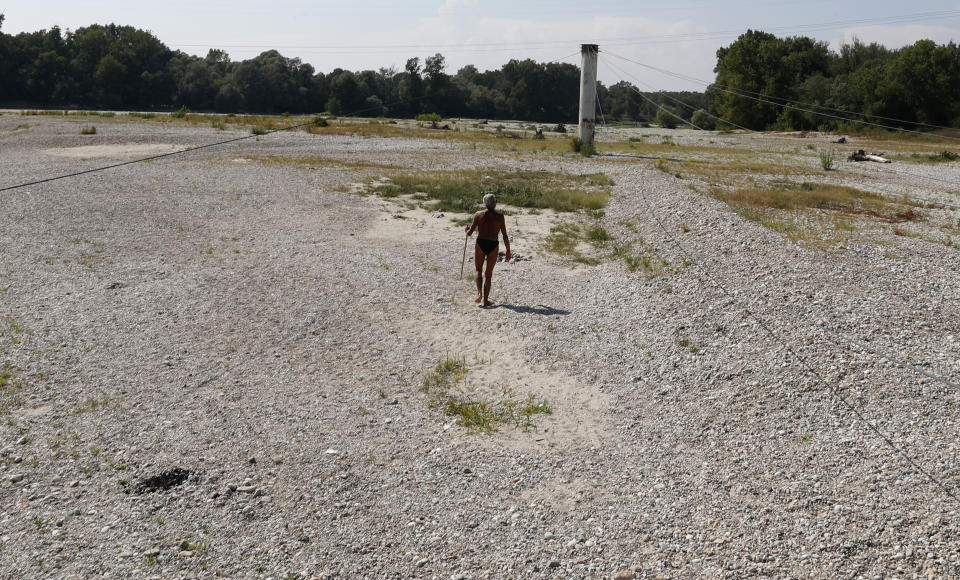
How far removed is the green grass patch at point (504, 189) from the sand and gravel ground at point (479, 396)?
5.80 meters

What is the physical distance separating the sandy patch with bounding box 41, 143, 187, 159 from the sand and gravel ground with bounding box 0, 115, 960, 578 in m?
17.8

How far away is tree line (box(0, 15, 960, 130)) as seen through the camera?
65938 mm

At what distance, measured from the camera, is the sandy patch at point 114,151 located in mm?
34312

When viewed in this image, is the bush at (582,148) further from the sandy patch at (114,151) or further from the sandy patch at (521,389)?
the sandy patch at (521,389)

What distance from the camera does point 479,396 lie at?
32.6 feet

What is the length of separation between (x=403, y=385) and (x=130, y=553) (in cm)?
458

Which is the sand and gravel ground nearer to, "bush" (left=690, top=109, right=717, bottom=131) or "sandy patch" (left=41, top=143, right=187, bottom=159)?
"sandy patch" (left=41, top=143, right=187, bottom=159)

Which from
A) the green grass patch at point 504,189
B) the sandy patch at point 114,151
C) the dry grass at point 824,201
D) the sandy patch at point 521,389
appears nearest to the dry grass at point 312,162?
the green grass patch at point 504,189

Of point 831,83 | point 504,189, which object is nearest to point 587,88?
point 504,189

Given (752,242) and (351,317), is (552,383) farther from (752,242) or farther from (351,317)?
(752,242)

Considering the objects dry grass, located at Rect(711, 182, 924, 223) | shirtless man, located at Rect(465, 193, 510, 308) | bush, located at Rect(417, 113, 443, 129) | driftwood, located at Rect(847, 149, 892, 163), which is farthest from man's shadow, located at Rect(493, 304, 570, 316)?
bush, located at Rect(417, 113, 443, 129)

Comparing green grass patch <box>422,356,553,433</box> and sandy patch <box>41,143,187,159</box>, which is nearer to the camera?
green grass patch <box>422,356,553,433</box>

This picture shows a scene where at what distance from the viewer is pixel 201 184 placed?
88.1ft

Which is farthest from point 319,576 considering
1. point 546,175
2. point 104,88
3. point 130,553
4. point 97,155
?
point 104,88
